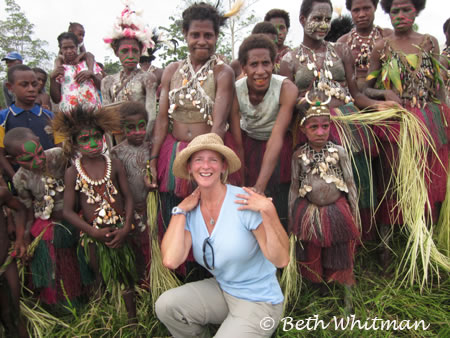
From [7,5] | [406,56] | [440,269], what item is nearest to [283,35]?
[406,56]

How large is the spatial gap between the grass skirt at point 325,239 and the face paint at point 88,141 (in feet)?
5.08

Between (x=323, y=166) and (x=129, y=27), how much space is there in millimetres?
2203

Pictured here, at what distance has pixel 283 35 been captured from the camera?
447 cm

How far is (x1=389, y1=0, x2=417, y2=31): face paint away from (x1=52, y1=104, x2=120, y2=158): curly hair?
249 centimetres

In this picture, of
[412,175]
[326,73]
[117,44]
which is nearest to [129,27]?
[117,44]

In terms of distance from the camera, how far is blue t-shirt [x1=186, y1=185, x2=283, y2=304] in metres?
2.07

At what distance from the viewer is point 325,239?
2447 mm

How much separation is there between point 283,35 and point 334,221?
2.97 m

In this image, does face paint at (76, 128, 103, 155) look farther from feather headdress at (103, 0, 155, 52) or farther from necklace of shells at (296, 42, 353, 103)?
necklace of shells at (296, 42, 353, 103)

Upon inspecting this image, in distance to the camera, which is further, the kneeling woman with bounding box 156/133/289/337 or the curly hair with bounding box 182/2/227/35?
the curly hair with bounding box 182/2/227/35

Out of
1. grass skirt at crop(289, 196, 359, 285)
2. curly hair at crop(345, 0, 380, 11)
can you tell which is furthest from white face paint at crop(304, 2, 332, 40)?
grass skirt at crop(289, 196, 359, 285)

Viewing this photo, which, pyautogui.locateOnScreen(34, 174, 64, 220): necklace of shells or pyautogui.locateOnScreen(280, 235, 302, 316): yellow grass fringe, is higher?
pyautogui.locateOnScreen(34, 174, 64, 220): necklace of shells

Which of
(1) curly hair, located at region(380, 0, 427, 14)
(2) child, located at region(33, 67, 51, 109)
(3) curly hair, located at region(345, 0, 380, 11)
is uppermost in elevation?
(3) curly hair, located at region(345, 0, 380, 11)

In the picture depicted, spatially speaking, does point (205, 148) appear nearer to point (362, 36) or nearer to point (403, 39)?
point (403, 39)
